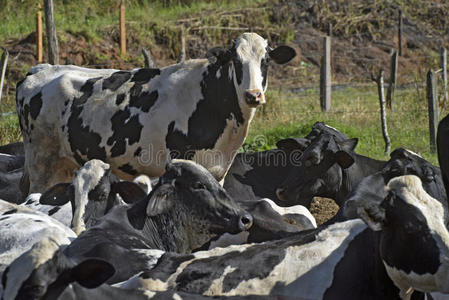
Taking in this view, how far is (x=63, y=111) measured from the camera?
337 inches

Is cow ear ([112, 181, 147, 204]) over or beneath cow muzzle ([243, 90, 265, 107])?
beneath

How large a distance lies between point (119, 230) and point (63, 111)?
3.40 meters

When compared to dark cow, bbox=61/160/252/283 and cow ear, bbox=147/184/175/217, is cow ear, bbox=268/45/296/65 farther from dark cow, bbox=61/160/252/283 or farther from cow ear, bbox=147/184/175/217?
cow ear, bbox=147/184/175/217

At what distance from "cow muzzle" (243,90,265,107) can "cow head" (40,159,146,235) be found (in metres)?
1.48

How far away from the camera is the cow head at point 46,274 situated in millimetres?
3566

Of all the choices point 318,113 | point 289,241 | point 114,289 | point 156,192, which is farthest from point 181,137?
point 318,113

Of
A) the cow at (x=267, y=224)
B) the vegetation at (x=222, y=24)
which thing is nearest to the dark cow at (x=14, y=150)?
the cow at (x=267, y=224)

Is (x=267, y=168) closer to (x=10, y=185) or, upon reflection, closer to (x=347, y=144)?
(x=347, y=144)

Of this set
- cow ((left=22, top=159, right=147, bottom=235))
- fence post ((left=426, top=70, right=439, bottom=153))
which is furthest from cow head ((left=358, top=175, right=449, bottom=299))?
fence post ((left=426, top=70, right=439, bottom=153))

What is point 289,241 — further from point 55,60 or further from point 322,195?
point 55,60

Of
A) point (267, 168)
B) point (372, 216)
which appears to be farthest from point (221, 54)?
point (372, 216)

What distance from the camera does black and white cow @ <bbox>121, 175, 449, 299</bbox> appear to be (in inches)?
157

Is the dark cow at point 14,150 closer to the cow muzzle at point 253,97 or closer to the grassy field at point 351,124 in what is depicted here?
the grassy field at point 351,124

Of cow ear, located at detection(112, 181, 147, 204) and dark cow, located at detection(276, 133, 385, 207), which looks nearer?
cow ear, located at detection(112, 181, 147, 204)
